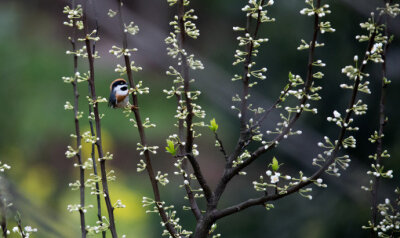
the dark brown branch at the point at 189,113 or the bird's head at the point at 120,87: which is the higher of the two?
the dark brown branch at the point at 189,113

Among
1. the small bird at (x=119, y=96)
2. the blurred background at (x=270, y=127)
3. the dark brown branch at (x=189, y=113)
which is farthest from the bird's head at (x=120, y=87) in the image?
the dark brown branch at (x=189, y=113)

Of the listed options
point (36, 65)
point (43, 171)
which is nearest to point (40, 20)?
point (36, 65)

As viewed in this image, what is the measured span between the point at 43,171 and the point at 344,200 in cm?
419

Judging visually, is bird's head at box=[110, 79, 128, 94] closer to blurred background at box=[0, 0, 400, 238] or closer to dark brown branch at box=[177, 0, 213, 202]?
blurred background at box=[0, 0, 400, 238]

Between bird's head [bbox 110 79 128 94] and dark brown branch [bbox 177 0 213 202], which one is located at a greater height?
dark brown branch [bbox 177 0 213 202]

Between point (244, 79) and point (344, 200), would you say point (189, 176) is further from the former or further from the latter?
point (344, 200)

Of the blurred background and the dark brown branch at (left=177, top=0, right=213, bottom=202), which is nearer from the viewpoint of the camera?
the dark brown branch at (left=177, top=0, right=213, bottom=202)

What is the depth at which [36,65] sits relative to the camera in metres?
9.88

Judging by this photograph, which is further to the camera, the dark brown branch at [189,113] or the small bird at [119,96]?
the small bird at [119,96]

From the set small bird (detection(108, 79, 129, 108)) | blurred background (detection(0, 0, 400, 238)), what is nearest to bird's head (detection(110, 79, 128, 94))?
small bird (detection(108, 79, 129, 108))

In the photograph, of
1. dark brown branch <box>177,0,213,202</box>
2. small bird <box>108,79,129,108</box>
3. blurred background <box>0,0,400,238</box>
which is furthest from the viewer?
blurred background <box>0,0,400,238</box>

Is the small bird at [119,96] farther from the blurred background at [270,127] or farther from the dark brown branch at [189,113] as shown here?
the dark brown branch at [189,113]

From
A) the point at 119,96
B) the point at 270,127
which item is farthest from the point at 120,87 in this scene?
the point at 270,127

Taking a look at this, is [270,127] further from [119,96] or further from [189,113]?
[189,113]
